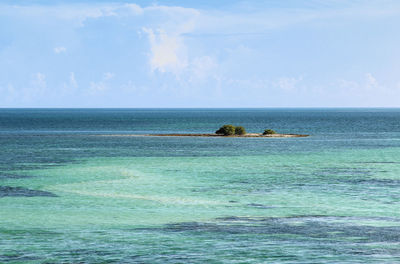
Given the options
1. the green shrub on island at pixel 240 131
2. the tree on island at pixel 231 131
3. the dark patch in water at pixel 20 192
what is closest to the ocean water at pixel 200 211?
the dark patch in water at pixel 20 192

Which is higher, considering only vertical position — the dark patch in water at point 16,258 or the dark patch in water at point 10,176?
the dark patch in water at point 16,258

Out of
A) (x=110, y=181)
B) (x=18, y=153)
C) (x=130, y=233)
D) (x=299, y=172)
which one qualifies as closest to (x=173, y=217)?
(x=130, y=233)

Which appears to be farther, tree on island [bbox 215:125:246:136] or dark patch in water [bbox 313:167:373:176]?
tree on island [bbox 215:125:246:136]

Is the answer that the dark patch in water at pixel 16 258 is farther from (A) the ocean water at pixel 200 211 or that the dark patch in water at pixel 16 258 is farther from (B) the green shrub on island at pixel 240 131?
(B) the green shrub on island at pixel 240 131

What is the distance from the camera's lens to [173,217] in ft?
90.3

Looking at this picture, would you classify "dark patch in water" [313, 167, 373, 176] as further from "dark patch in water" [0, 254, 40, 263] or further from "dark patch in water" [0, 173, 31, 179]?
"dark patch in water" [0, 254, 40, 263]

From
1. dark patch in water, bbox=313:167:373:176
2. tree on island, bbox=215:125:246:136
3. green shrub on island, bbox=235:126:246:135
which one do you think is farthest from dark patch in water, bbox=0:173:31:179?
green shrub on island, bbox=235:126:246:135

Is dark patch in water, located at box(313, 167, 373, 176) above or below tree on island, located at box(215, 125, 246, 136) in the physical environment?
below

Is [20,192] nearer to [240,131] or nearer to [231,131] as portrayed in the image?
[231,131]

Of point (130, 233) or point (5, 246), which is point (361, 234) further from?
point (5, 246)

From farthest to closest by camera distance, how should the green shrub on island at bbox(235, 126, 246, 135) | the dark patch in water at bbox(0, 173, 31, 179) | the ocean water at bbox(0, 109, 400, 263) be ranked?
the green shrub on island at bbox(235, 126, 246, 135)
the dark patch in water at bbox(0, 173, 31, 179)
the ocean water at bbox(0, 109, 400, 263)

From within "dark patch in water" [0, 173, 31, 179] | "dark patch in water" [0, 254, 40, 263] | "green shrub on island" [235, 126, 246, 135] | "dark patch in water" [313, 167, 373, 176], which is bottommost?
"dark patch in water" [0, 173, 31, 179]

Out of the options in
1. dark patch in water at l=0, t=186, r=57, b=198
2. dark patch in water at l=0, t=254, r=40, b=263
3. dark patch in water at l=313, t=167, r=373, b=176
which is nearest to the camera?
dark patch in water at l=0, t=254, r=40, b=263

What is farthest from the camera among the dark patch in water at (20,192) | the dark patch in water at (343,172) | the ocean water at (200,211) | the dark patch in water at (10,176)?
the dark patch in water at (343,172)
